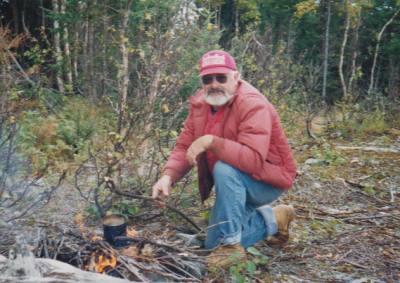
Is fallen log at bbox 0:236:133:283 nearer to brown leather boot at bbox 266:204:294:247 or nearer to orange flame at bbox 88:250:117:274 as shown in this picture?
orange flame at bbox 88:250:117:274

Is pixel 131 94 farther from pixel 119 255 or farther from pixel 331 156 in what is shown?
pixel 331 156

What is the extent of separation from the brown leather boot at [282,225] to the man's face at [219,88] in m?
1.25

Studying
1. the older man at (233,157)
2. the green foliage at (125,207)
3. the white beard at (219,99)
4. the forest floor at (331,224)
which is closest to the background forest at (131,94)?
the green foliage at (125,207)

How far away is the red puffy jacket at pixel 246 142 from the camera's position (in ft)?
8.34

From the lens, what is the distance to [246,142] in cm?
252

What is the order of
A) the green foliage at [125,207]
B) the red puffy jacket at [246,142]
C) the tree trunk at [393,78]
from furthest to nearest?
the tree trunk at [393,78], the green foliage at [125,207], the red puffy jacket at [246,142]

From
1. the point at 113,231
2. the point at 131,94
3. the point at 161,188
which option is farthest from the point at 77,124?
the point at 113,231

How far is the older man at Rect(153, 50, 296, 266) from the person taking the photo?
2.57 metres

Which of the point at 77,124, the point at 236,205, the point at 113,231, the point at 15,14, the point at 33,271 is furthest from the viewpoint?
the point at 15,14

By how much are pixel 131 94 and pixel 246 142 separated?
3.10 m

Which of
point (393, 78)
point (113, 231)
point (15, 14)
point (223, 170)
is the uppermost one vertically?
point (15, 14)

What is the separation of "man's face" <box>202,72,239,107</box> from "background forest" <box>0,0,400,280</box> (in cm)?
81

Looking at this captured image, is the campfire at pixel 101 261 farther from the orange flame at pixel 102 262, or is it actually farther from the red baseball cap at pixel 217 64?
the red baseball cap at pixel 217 64

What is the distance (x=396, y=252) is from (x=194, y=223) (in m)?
1.92
